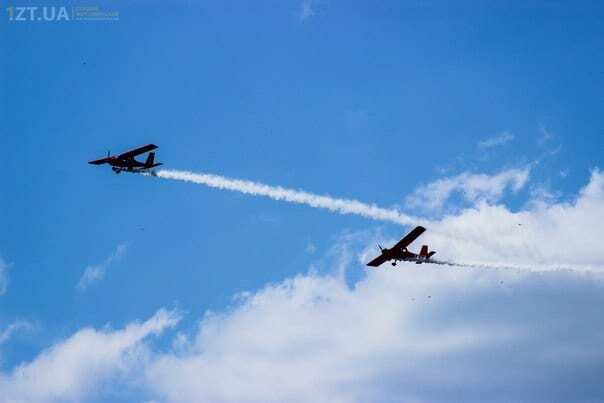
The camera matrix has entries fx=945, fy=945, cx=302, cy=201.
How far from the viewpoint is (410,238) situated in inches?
5133

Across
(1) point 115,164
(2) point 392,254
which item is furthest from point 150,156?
(2) point 392,254

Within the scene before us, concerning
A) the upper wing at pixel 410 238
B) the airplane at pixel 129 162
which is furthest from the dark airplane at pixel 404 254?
the airplane at pixel 129 162

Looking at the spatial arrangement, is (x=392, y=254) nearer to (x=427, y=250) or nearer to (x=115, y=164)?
(x=427, y=250)

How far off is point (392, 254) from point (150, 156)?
37817 millimetres

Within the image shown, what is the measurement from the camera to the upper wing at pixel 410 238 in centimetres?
12938

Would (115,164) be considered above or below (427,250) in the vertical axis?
above

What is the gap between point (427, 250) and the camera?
13225 centimetres

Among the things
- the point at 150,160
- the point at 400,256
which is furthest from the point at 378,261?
the point at 150,160

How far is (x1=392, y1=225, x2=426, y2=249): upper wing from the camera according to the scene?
129375 millimetres

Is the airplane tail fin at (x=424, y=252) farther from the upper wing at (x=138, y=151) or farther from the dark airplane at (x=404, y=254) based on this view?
the upper wing at (x=138, y=151)

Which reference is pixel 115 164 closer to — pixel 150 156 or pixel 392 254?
pixel 150 156

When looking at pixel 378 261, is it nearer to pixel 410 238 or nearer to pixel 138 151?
pixel 410 238

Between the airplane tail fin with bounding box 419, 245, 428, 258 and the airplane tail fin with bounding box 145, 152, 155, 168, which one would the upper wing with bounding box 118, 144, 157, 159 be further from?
the airplane tail fin with bounding box 419, 245, 428, 258

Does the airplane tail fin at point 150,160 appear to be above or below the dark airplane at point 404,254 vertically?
above
